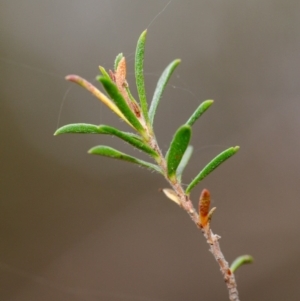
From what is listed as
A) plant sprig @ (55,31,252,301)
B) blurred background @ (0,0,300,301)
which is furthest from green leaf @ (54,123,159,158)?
blurred background @ (0,0,300,301)

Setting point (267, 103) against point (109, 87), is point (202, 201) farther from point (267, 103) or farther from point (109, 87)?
point (267, 103)

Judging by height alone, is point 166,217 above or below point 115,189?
below

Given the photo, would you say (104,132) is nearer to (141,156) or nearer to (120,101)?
(120,101)

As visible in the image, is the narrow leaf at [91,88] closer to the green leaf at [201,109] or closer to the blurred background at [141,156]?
the green leaf at [201,109]

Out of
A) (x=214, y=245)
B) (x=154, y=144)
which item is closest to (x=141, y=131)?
(x=154, y=144)

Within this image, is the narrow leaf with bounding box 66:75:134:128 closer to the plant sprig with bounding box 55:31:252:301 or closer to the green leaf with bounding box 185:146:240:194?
the plant sprig with bounding box 55:31:252:301

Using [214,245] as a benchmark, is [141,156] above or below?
above

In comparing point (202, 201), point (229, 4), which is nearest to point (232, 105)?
point (229, 4)
